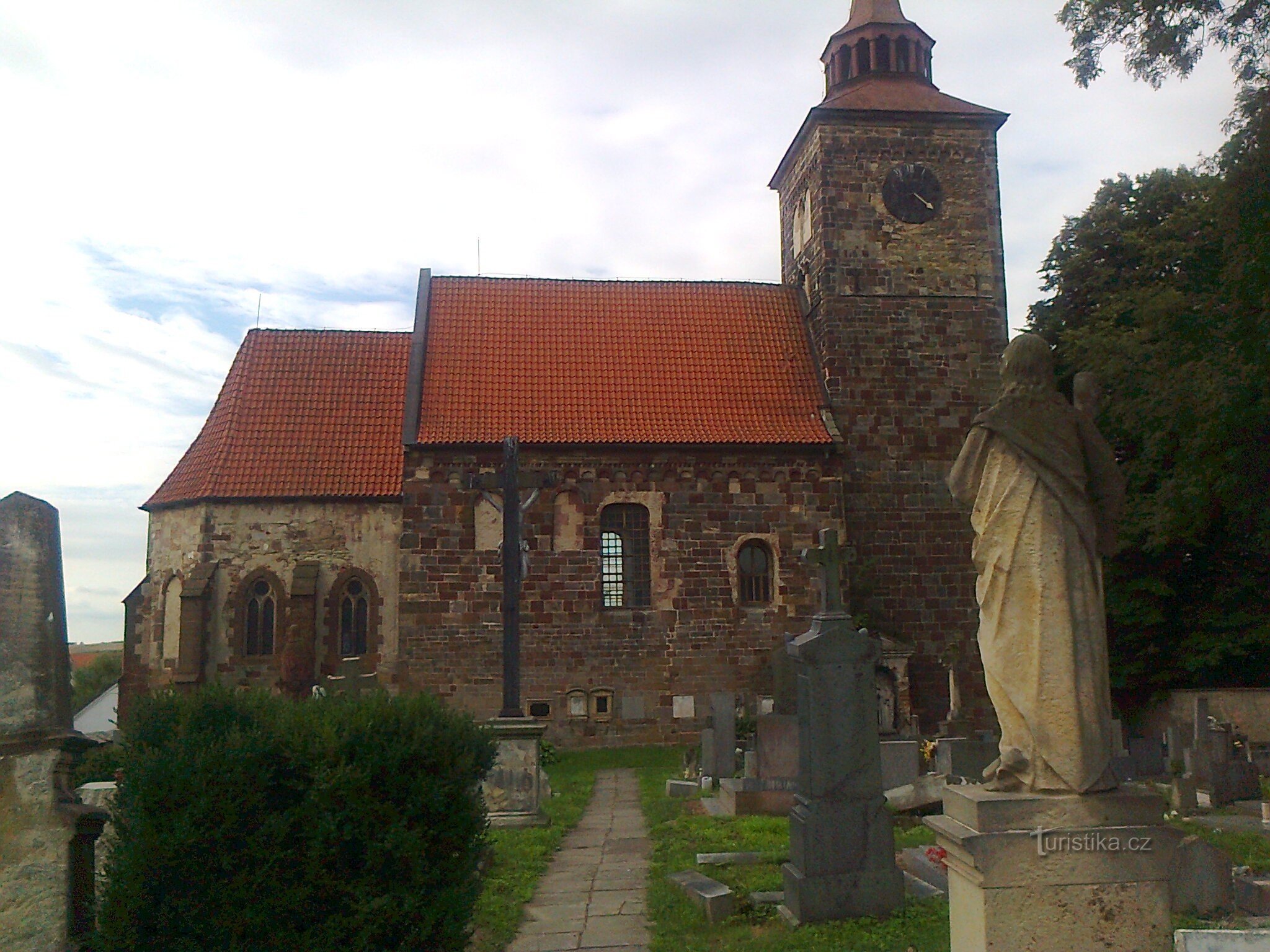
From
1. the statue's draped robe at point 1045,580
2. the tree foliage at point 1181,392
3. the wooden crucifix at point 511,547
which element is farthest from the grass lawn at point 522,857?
the tree foliage at point 1181,392

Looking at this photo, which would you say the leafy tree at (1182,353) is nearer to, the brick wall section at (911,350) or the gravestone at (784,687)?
the brick wall section at (911,350)

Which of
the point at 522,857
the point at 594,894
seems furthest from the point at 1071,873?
the point at 522,857

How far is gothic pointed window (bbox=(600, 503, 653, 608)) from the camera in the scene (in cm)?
1964

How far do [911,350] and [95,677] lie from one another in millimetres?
32183

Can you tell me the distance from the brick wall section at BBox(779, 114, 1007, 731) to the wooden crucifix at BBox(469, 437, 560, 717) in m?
9.44

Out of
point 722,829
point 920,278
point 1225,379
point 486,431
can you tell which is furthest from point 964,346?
point 722,829

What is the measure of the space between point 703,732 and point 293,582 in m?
9.32

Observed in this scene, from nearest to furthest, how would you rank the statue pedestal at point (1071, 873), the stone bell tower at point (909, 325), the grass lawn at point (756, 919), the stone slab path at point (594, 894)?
the statue pedestal at point (1071, 873) → the grass lawn at point (756, 919) → the stone slab path at point (594, 894) → the stone bell tower at point (909, 325)

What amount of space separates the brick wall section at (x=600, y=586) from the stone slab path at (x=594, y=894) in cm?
683

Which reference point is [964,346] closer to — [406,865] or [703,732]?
[703,732]

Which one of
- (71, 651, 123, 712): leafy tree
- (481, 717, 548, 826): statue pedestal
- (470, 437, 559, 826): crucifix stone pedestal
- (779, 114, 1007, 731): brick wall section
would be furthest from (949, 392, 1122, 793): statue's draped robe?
(71, 651, 123, 712): leafy tree

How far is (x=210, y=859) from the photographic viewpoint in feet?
17.3

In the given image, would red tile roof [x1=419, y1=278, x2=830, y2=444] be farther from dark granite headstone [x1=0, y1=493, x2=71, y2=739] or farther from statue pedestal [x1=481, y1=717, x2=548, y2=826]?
dark granite headstone [x1=0, y1=493, x2=71, y2=739]

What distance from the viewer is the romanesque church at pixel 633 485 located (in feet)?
62.6
